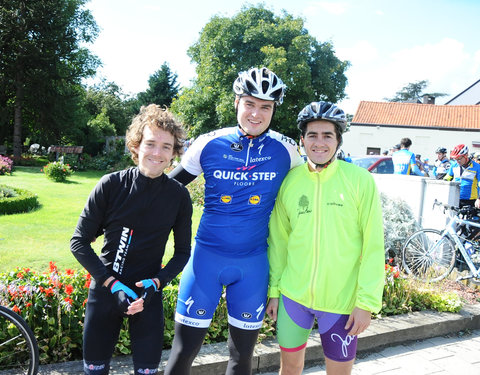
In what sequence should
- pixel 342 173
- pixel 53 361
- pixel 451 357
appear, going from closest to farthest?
pixel 342 173, pixel 53 361, pixel 451 357

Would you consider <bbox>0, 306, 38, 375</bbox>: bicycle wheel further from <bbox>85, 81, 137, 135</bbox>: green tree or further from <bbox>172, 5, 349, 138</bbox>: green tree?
<bbox>85, 81, 137, 135</bbox>: green tree

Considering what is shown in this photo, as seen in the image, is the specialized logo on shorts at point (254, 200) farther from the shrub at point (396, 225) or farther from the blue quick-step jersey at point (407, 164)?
the blue quick-step jersey at point (407, 164)

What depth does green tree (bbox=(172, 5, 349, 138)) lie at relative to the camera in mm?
26984

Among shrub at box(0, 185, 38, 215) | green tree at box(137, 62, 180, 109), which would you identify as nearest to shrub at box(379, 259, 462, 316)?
shrub at box(0, 185, 38, 215)

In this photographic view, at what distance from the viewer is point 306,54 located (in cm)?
2784

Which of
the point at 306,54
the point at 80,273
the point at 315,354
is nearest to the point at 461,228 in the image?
the point at 315,354

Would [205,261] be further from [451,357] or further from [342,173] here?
[451,357]

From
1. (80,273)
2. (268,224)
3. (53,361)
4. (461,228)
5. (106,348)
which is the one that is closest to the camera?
(106,348)

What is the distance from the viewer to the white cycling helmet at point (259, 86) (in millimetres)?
2861

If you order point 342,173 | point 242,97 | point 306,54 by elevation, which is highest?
point 306,54

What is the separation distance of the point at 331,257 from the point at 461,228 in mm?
5416

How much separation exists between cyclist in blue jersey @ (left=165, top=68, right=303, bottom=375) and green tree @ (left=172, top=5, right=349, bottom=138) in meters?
23.9

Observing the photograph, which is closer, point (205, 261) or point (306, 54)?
point (205, 261)

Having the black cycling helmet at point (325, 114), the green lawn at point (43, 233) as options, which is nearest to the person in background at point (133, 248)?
the black cycling helmet at point (325, 114)
